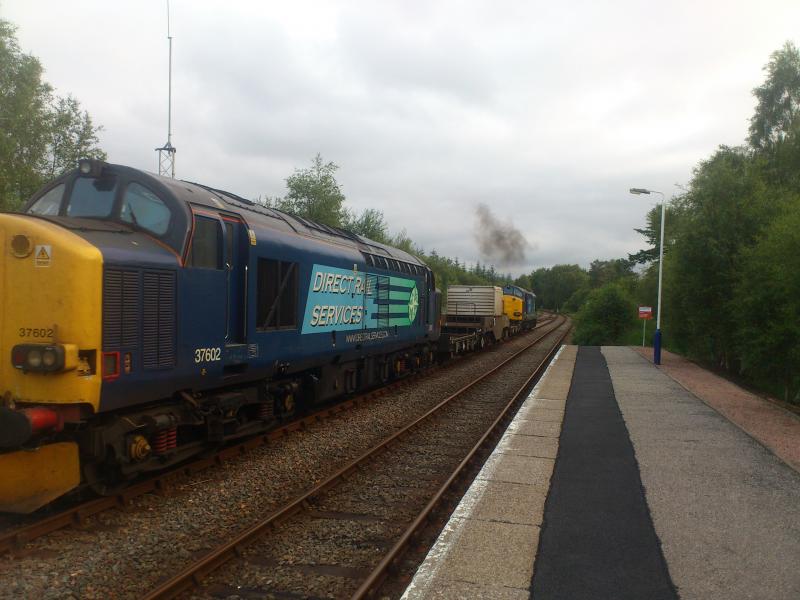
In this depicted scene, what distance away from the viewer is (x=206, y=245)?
7.09 m

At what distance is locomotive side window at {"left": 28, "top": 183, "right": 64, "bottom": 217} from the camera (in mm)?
6778

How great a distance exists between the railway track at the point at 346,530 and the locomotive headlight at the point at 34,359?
2145 millimetres

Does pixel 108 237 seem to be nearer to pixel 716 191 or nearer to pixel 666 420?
pixel 666 420

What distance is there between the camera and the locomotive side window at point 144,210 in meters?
6.63

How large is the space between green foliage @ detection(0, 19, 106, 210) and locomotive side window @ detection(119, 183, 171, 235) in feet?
66.2

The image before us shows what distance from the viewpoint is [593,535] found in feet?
19.2

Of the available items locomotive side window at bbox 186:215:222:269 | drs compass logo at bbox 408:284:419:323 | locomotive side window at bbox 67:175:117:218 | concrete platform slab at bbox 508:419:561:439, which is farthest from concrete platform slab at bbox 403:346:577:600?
drs compass logo at bbox 408:284:419:323

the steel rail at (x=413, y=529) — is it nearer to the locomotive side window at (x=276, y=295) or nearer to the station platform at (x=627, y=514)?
the station platform at (x=627, y=514)

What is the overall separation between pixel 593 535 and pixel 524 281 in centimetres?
13083

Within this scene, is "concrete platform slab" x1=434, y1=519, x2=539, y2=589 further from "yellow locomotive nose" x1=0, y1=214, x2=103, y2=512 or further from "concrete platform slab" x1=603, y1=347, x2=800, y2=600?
"yellow locomotive nose" x1=0, y1=214, x2=103, y2=512

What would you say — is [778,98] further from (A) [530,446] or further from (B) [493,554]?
(B) [493,554]

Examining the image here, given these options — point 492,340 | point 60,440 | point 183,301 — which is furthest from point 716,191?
point 60,440

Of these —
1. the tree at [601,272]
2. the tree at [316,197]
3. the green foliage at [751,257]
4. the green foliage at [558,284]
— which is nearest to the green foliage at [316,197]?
the tree at [316,197]

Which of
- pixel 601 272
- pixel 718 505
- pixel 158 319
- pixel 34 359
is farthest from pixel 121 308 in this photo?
pixel 601 272
